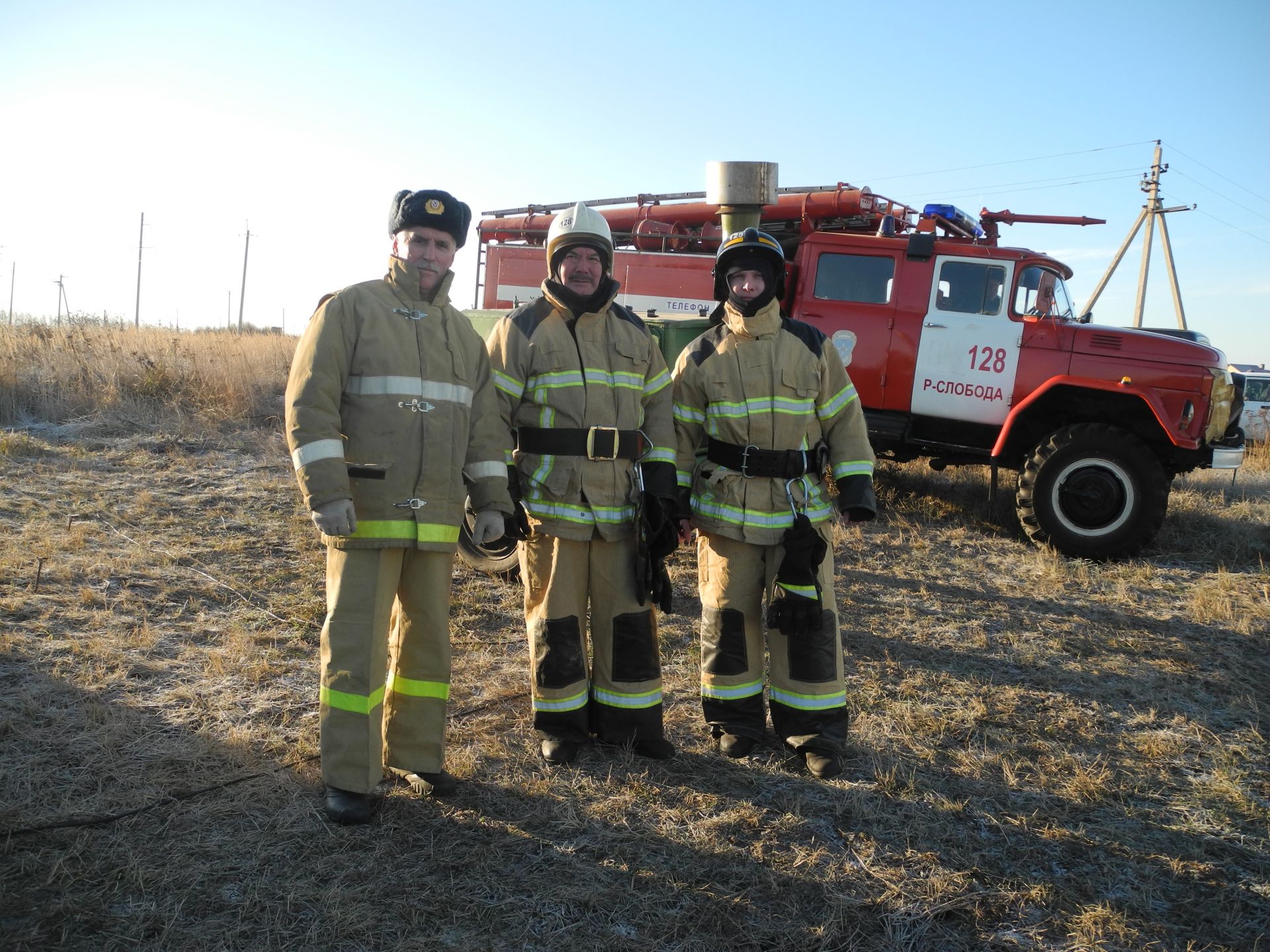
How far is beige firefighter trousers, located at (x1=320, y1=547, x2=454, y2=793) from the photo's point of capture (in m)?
2.58

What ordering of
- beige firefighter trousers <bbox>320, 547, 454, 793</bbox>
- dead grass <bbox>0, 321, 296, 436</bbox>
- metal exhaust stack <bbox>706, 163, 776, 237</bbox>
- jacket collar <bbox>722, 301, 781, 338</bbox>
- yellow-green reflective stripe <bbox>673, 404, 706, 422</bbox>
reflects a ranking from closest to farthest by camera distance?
beige firefighter trousers <bbox>320, 547, 454, 793</bbox> → jacket collar <bbox>722, 301, 781, 338</bbox> → yellow-green reflective stripe <bbox>673, 404, 706, 422</bbox> → metal exhaust stack <bbox>706, 163, 776, 237</bbox> → dead grass <bbox>0, 321, 296, 436</bbox>

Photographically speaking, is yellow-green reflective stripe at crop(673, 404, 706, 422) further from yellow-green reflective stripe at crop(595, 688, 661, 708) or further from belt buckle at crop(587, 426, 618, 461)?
yellow-green reflective stripe at crop(595, 688, 661, 708)

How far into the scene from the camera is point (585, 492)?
117 inches

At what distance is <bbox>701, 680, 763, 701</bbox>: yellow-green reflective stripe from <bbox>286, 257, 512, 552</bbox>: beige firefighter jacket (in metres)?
1.12

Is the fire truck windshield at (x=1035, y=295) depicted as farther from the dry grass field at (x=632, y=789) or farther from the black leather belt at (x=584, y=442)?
the black leather belt at (x=584, y=442)

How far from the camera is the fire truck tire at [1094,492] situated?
20.1ft

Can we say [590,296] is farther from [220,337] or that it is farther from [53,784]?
[220,337]

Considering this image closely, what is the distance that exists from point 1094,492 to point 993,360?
1.22m

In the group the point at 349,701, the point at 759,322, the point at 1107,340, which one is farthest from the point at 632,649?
the point at 1107,340

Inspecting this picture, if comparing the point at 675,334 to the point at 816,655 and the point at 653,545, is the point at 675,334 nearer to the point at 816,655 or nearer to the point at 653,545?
the point at 653,545

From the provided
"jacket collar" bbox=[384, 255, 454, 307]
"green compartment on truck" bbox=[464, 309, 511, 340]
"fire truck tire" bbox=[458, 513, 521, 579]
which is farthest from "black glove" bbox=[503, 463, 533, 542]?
"green compartment on truck" bbox=[464, 309, 511, 340]

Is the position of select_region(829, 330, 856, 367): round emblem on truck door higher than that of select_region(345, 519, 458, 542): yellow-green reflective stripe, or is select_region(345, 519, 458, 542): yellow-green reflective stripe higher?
select_region(829, 330, 856, 367): round emblem on truck door

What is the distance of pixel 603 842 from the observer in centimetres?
255

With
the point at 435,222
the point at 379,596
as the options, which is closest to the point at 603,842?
the point at 379,596
